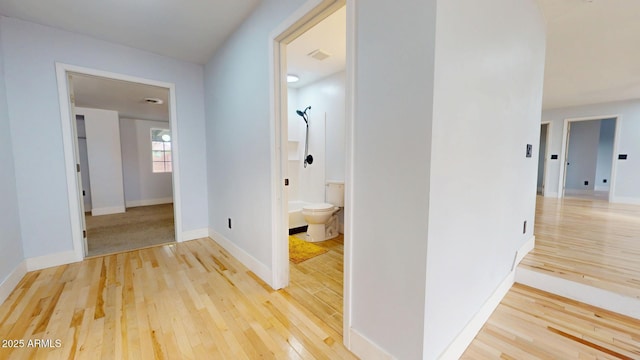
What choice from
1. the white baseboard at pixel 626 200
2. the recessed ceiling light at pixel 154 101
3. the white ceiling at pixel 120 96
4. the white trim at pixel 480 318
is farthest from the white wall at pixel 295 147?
the white baseboard at pixel 626 200

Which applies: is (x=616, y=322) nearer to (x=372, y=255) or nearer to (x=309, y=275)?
(x=372, y=255)

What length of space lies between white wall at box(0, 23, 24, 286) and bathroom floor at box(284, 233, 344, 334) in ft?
7.76

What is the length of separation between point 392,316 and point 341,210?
7.93ft

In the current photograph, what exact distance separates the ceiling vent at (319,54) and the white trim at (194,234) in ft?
9.06

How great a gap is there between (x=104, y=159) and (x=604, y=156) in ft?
46.7

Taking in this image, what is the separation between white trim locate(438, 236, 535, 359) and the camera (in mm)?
1254

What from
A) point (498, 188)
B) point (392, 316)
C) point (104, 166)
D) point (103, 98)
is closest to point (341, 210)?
point (498, 188)

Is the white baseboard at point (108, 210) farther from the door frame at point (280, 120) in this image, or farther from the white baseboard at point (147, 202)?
the door frame at point (280, 120)

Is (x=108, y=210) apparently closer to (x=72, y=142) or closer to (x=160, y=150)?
(x=160, y=150)

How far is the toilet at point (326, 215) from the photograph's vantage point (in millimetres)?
3115

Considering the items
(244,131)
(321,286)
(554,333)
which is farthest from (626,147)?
(244,131)

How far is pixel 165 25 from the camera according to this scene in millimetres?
2352

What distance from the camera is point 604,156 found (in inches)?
311

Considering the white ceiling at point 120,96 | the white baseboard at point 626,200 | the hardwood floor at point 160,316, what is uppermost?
the white ceiling at point 120,96
